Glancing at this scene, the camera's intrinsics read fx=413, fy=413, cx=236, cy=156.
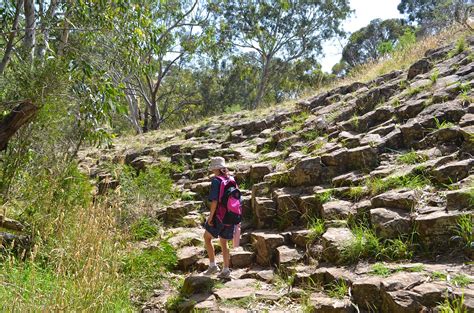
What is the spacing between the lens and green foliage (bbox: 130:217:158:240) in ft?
20.1

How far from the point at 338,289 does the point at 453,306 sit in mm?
1026

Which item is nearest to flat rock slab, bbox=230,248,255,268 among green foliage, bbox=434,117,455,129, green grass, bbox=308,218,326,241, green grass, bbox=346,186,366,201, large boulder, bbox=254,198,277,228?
large boulder, bbox=254,198,277,228

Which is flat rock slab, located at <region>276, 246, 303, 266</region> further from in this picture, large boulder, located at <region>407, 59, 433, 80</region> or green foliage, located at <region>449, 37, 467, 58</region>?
green foliage, located at <region>449, 37, 467, 58</region>

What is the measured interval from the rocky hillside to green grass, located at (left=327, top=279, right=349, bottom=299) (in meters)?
0.01

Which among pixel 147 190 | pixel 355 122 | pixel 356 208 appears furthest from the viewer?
pixel 147 190

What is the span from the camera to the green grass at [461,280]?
9.93ft

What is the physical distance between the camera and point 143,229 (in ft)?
20.4

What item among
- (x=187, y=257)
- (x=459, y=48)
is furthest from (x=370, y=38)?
(x=187, y=257)

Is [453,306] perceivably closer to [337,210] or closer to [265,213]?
[337,210]

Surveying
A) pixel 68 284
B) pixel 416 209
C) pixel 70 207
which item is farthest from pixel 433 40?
pixel 68 284

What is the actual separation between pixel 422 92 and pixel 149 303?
5381 millimetres

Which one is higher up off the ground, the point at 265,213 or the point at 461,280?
the point at 265,213

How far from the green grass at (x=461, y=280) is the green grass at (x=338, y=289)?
86 centimetres

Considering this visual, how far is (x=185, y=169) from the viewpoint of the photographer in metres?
8.87
